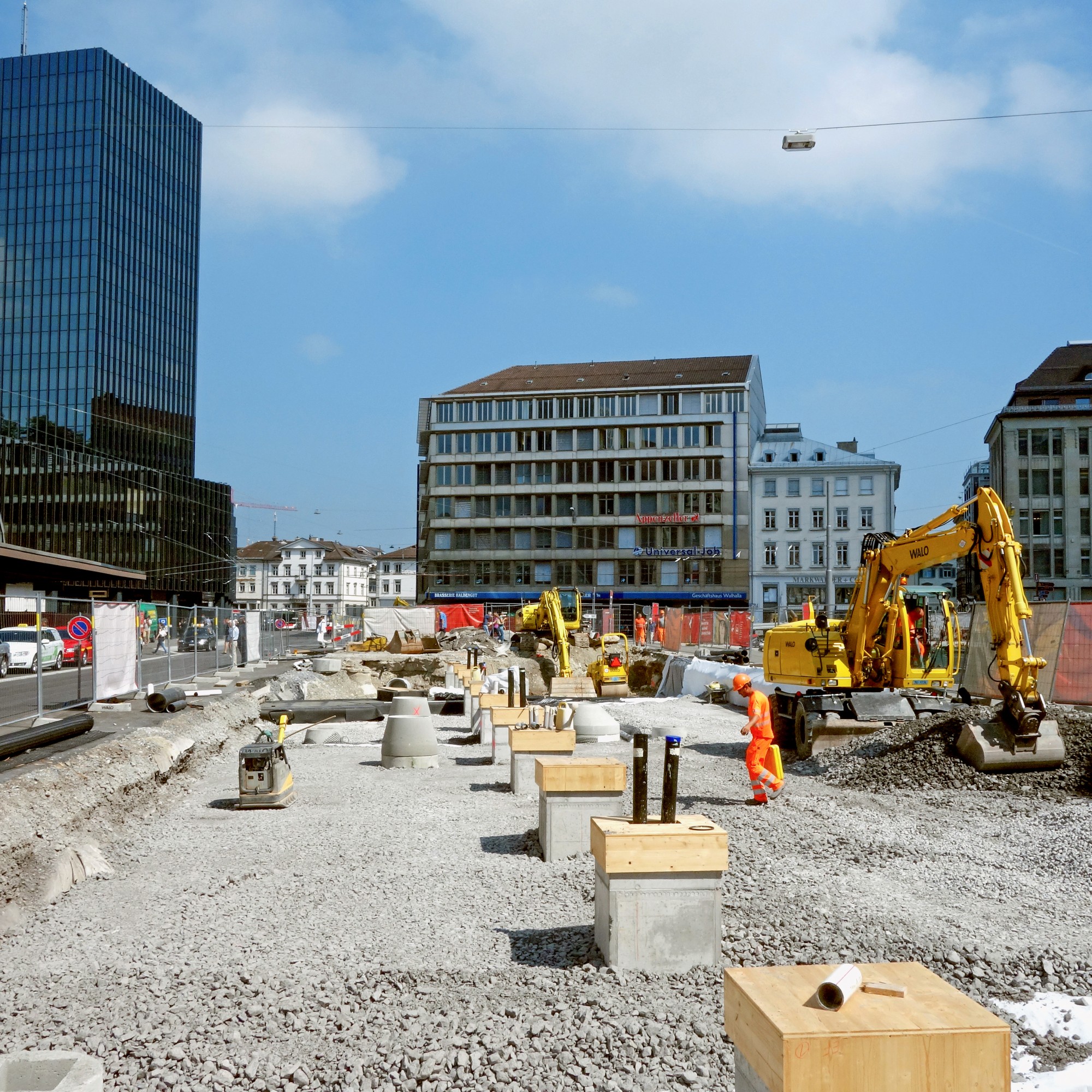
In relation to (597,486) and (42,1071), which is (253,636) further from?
(597,486)

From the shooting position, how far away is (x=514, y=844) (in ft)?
34.9

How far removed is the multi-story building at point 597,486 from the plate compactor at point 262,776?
67071 millimetres

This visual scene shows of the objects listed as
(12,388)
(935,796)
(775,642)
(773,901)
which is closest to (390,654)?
(775,642)

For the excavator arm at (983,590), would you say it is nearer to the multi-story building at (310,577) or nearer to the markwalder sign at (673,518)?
the markwalder sign at (673,518)

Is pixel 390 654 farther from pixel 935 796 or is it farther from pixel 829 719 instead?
pixel 935 796

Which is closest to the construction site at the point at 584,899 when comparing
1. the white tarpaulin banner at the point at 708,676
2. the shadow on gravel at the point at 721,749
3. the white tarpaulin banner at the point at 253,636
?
the shadow on gravel at the point at 721,749

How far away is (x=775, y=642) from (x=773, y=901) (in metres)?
12.1

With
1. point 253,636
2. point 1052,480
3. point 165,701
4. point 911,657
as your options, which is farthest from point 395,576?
point 911,657

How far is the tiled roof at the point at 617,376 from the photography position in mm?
84812

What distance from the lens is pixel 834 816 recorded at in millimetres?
12367

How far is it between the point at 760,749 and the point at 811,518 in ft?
228

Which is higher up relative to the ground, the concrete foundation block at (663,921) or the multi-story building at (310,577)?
the multi-story building at (310,577)

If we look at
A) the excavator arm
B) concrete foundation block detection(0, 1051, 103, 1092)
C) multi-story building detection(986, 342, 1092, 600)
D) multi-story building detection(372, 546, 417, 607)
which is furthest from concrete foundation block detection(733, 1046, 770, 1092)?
multi-story building detection(372, 546, 417, 607)

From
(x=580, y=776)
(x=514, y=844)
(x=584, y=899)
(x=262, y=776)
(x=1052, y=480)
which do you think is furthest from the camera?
(x=1052, y=480)
